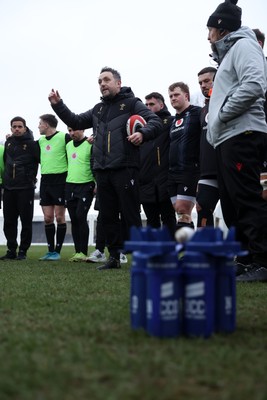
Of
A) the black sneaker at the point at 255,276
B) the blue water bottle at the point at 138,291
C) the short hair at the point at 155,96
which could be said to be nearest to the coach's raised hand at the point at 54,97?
the short hair at the point at 155,96

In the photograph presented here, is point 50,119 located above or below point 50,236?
above

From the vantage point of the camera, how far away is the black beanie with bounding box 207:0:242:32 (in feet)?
15.5

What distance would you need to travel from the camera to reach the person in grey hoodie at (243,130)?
4.41 metres

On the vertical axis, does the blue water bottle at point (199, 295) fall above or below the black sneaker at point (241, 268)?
above

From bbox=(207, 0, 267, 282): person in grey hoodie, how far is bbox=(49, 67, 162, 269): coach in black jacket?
1274 millimetres

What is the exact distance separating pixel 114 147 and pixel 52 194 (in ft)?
9.14

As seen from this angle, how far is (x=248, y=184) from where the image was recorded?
177 inches

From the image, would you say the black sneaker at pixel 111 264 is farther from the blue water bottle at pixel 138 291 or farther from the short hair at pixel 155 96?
the blue water bottle at pixel 138 291

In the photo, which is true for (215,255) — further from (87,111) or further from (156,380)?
(87,111)

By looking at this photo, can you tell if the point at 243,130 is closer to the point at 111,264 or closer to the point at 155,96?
the point at 111,264

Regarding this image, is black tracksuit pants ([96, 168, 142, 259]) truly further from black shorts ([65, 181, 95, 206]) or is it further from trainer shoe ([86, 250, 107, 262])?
black shorts ([65, 181, 95, 206])

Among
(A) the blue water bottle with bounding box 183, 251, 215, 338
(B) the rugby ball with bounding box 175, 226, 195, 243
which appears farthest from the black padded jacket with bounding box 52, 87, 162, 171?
(A) the blue water bottle with bounding box 183, 251, 215, 338

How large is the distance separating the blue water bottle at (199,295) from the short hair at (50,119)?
6.69 meters

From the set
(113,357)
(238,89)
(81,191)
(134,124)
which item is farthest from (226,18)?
(81,191)
